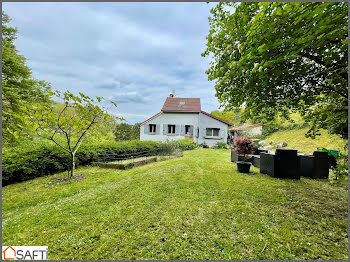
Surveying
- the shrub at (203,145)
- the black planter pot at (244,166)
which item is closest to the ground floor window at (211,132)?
the shrub at (203,145)

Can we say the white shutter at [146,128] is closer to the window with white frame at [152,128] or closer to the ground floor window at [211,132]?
the window with white frame at [152,128]

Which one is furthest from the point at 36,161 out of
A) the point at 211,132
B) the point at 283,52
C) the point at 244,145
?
the point at 211,132

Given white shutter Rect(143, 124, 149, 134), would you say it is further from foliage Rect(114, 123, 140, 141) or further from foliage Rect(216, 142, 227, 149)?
foliage Rect(216, 142, 227, 149)

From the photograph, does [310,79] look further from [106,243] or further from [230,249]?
[106,243]

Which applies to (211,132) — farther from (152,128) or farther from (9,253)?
(9,253)

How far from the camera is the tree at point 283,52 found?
2.29 meters

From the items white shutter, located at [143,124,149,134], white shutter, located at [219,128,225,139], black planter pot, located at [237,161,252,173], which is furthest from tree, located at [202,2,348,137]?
white shutter, located at [143,124,149,134]

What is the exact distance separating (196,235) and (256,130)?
2552 centimetres

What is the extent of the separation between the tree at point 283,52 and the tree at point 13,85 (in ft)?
41.2

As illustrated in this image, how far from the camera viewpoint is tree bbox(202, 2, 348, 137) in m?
2.29

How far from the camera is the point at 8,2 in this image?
256 cm

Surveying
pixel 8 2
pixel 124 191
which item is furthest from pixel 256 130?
pixel 8 2

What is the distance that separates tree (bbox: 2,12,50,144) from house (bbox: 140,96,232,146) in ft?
→ 37.2

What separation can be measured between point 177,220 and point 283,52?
155 inches
